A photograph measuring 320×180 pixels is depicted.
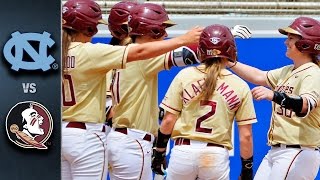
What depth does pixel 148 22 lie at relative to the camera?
5.63 m

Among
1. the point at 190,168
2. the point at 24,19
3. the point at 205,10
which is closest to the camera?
the point at 24,19

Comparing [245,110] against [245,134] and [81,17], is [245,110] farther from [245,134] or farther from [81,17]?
[81,17]

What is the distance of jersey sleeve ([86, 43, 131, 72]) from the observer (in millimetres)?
5191

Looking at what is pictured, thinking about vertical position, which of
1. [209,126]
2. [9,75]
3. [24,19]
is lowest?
[209,126]

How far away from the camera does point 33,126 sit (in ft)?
14.4

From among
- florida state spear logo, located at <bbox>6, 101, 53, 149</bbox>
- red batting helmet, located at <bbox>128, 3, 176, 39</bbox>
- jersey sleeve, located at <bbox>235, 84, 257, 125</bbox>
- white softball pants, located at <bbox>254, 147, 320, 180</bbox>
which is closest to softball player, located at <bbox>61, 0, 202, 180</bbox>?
red batting helmet, located at <bbox>128, 3, 176, 39</bbox>

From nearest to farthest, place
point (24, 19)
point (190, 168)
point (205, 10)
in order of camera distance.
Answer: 1. point (24, 19)
2. point (190, 168)
3. point (205, 10)

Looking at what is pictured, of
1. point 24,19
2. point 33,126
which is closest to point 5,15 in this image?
point 24,19

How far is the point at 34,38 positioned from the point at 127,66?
146 centimetres

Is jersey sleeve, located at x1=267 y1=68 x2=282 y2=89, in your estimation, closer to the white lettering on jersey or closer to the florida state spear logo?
the white lettering on jersey

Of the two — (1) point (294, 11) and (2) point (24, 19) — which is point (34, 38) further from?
(1) point (294, 11)

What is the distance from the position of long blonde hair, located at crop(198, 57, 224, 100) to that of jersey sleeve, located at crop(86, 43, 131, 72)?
532 millimetres

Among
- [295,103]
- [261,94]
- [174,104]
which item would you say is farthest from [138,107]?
[295,103]

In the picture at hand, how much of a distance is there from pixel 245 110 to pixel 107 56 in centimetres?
93
